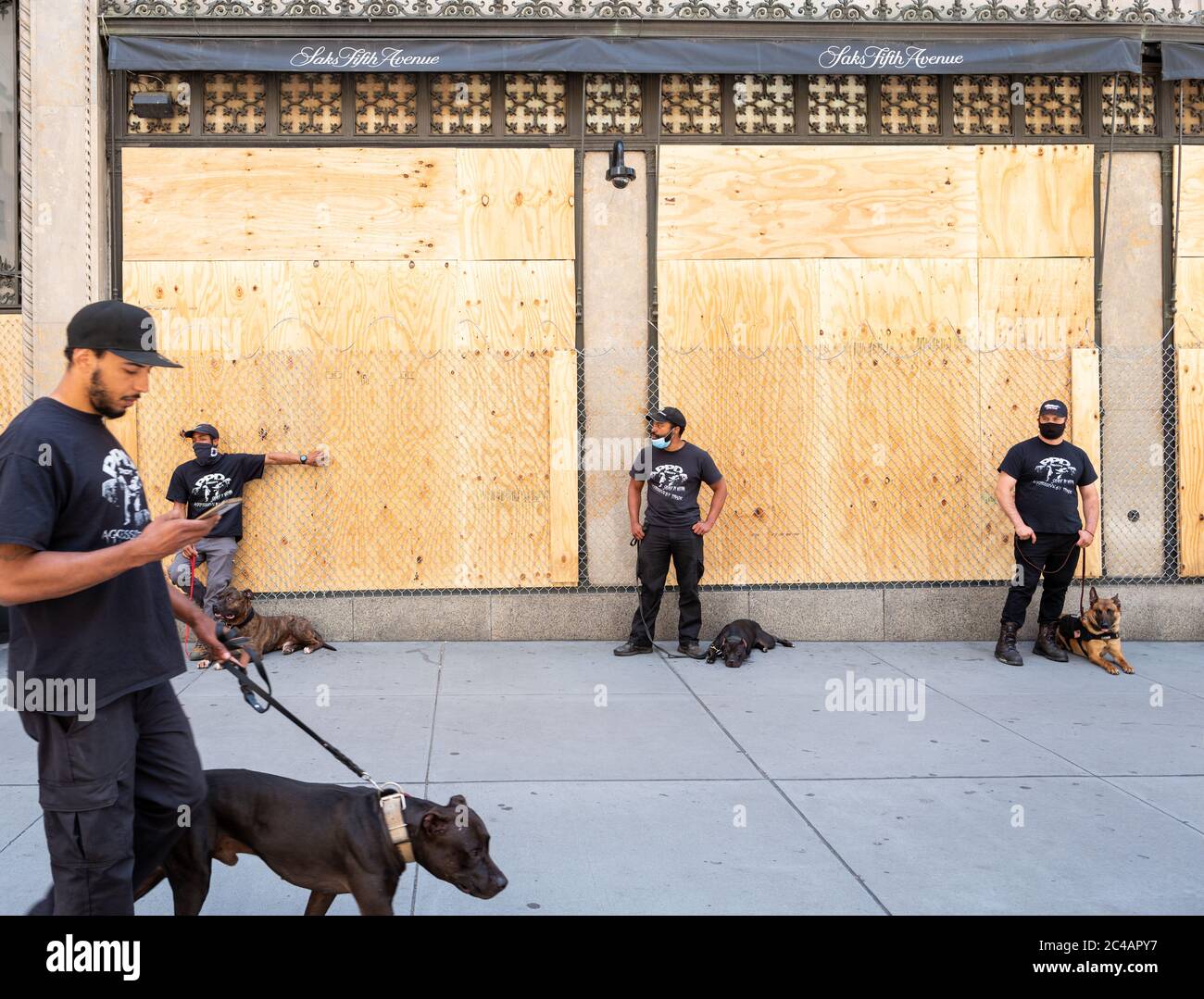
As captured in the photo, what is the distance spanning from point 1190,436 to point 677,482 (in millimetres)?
5022

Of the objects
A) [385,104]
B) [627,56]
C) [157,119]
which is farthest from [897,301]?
[157,119]

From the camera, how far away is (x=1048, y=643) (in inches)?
325

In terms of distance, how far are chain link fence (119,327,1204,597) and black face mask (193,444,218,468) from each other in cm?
38

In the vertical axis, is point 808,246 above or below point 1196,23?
below

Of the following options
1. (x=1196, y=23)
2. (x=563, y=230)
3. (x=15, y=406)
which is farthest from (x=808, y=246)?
(x=15, y=406)

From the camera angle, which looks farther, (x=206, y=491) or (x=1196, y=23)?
(x=1196, y=23)

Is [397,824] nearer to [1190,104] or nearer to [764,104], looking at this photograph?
[764,104]

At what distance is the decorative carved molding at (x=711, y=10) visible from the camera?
8492 millimetres

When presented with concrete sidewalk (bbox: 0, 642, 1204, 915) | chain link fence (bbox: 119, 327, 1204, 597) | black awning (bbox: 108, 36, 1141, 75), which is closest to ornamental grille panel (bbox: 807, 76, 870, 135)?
black awning (bbox: 108, 36, 1141, 75)

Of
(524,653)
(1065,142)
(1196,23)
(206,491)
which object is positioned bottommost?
(524,653)

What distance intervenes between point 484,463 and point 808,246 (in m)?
3.71

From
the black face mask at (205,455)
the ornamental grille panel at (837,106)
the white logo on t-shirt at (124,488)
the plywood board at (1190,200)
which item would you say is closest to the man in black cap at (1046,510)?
the plywood board at (1190,200)

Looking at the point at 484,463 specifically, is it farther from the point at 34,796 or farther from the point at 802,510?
the point at 34,796

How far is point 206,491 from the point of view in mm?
8141
